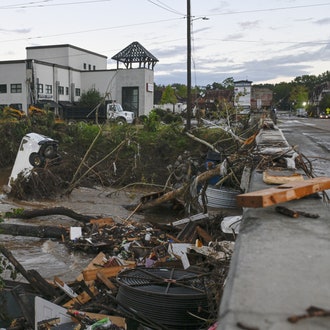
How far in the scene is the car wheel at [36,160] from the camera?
14.7 m

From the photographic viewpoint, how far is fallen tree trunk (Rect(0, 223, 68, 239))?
9.23m

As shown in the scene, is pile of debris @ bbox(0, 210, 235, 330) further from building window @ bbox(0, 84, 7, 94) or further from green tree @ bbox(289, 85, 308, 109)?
green tree @ bbox(289, 85, 308, 109)

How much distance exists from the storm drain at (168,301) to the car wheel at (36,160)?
11079mm

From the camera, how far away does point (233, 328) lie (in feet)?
5.54

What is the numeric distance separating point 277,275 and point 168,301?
1965 mm

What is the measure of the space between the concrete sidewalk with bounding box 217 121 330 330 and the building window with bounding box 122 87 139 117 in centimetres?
4569

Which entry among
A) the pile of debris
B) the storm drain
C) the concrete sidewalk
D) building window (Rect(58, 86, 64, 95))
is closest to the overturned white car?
the pile of debris

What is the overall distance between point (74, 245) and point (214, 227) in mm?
2726

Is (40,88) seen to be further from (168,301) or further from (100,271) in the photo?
(168,301)

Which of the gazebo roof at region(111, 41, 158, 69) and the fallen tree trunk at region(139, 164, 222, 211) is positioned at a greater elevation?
the gazebo roof at region(111, 41, 158, 69)

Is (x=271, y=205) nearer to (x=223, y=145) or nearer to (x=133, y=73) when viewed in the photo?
(x=223, y=145)

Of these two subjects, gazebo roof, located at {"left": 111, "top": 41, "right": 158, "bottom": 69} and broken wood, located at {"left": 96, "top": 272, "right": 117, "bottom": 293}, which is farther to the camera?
gazebo roof, located at {"left": 111, "top": 41, "right": 158, "bottom": 69}

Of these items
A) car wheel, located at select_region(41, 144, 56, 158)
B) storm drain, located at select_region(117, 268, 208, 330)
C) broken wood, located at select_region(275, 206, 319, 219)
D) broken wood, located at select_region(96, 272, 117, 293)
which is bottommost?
A: broken wood, located at select_region(96, 272, 117, 293)

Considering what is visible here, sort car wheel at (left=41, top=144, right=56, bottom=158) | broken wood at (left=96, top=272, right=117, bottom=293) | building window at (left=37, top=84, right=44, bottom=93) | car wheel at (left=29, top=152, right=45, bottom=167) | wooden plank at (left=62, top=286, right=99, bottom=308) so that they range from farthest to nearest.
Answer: building window at (left=37, top=84, right=44, bottom=93) → car wheel at (left=41, top=144, right=56, bottom=158) → car wheel at (left=29, top=152, right=45, bottom=167) → broken wood at (left=96, top=272, right=117, bottom=293) → wooden plank at (left=62, top=286, right=99, bottom=308)
